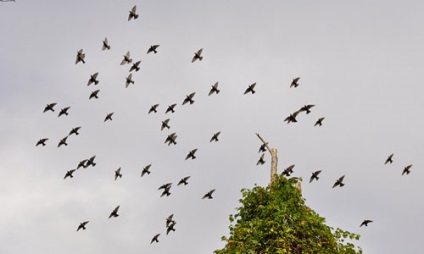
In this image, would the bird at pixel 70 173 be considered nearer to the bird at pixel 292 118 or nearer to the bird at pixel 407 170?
the bird at pixel 292 118

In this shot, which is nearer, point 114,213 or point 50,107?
point 114,213

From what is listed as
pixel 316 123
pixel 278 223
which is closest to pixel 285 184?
pixel 278 223

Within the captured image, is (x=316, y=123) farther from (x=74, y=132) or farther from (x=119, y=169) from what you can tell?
(x=74, y=132)

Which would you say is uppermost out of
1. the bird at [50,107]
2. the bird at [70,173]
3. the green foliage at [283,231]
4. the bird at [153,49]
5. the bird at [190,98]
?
the bird at [153,49]

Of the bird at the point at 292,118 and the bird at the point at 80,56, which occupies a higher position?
the bird at the point at 80,56

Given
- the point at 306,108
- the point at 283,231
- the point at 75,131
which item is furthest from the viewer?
the point at 75,131

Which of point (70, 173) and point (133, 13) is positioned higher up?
point (133, 13)

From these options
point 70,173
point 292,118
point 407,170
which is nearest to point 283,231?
point 292,118

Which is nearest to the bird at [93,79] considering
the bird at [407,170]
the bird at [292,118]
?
the bird at [292,118]

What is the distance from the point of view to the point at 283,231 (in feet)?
54.6

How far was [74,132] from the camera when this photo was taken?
33.5 metres

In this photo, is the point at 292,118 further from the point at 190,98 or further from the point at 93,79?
the point at 93,79

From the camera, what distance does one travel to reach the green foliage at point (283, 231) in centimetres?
1655

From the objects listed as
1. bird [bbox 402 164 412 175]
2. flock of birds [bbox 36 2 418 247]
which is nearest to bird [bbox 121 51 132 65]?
flock of birds [bbox 36 2 418 247]
